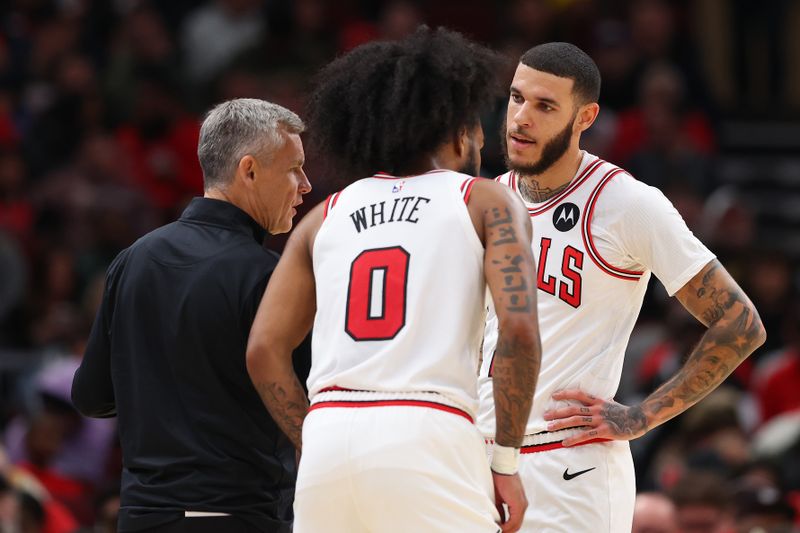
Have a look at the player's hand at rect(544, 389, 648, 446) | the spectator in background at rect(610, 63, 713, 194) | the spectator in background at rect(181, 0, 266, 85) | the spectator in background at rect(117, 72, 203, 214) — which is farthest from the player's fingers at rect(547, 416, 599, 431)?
the spectator in background at rect(181, 0, 266, 85)

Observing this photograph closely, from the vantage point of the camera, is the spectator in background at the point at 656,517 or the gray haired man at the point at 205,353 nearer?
the gray haired man at the point at 205,353

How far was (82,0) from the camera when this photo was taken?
14.9 metres

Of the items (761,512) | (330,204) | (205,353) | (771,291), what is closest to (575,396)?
(330,204)

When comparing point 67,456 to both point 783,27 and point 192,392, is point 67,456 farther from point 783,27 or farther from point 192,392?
point 783,27

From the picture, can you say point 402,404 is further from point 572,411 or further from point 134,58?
point 134,58

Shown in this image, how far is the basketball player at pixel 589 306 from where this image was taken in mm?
5219

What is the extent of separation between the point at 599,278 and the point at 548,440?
2.13 feet

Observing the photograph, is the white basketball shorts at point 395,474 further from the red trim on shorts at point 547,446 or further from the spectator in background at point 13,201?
the spectator in background at point 13,201

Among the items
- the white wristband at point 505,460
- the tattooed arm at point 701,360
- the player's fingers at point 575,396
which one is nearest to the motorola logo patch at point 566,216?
the tattooed arm at point 701,360

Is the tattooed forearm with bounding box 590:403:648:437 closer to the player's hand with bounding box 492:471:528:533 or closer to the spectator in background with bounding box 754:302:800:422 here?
the player's hand with bounding box 492:471:528:533

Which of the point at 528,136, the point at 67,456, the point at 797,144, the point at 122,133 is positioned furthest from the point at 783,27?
the point at 528,136

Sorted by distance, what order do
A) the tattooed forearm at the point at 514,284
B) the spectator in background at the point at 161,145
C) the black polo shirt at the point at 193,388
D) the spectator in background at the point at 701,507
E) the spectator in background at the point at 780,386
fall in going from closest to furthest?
the tattooed forearm at the point at 514,284
the black polo shirt at the point at 193,388
the spectator in background at the point at 701,507
the spectator in background at the point at 780,386
the spectator in background at the point at 161,145

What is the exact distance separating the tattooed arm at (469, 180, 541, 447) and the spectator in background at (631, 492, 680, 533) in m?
3.34

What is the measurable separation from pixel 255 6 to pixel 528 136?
1001 cm
